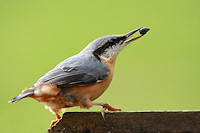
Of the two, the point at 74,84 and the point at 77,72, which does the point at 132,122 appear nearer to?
the point at 74,84

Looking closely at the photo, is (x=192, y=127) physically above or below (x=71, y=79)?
below

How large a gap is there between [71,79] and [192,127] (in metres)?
1.30

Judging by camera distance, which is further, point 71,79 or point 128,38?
point 128,38

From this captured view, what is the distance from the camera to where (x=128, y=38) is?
12.1 feet

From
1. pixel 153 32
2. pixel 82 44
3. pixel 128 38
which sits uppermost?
pixel 128 38

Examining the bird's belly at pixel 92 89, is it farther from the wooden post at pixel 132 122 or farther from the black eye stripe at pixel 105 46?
the wooden post at pixel 132 122

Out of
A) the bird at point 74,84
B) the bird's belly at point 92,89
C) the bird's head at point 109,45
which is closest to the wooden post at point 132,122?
the bird at point 74,84

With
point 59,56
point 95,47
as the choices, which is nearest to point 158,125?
point 95,47

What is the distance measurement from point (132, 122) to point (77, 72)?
1.08 m

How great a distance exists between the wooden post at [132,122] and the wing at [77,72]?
0.53 meters

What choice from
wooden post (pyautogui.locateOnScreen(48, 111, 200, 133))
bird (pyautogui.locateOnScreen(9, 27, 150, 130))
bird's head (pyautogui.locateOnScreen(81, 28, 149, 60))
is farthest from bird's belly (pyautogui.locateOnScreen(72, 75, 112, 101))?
wooden post (pyautogui.locateOnScreen(48, 111, 200, 133))

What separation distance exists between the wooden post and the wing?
53 centimetres

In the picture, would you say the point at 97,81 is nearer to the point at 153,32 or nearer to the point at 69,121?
the point at 69,121

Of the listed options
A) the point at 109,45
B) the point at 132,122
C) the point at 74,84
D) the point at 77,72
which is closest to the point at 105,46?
the point at 109,45
